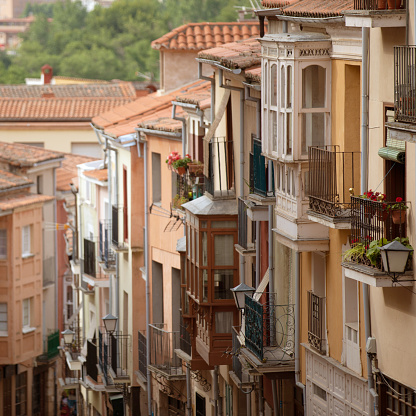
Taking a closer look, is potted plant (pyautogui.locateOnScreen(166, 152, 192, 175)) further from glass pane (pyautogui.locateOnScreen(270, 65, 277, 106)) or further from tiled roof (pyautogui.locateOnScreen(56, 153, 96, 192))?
tiled roof (pyautogui.locateOnScreen(56, 153, 96, 192))

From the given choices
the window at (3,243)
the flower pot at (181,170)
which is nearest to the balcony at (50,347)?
the window at (3,243)

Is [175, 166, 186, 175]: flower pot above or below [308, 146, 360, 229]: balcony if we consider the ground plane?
below

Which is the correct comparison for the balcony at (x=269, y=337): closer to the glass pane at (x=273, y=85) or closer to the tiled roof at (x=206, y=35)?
the glass pane at (x=273, y=85)

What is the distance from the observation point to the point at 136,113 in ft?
118

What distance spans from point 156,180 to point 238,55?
10072 mm

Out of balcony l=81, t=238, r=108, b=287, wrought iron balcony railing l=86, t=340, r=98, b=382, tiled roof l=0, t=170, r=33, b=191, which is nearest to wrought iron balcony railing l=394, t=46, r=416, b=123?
wrought iron balcony railing l=86, t=340, r=98, b=382

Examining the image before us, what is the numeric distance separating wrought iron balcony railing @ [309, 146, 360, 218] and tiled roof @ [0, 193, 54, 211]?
28.2 metres

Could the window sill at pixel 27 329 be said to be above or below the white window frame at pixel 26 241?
below

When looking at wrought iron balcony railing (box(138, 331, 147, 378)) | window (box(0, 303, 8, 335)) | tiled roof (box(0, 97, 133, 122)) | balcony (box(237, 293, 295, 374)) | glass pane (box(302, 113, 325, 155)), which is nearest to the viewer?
glass pane (box(302, 113, 325, 155))

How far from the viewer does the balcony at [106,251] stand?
36.5 meters

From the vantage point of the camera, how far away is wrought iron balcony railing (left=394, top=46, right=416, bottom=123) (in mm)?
13422

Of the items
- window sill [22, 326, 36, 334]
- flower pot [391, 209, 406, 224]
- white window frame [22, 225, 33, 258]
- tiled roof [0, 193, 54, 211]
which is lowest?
window sill [22, 326, 36, 334]

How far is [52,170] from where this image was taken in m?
53.8

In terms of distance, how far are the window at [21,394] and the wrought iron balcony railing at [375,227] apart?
34832 millimetres
